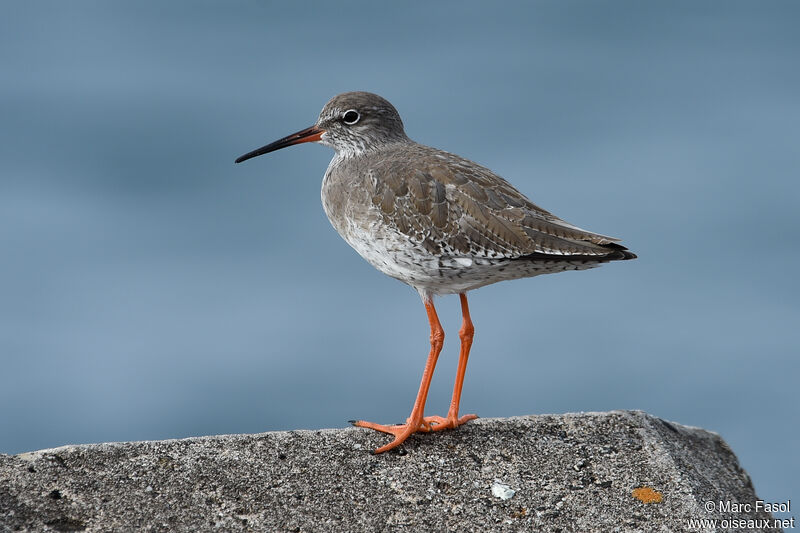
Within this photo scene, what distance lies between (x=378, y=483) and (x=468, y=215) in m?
2.67

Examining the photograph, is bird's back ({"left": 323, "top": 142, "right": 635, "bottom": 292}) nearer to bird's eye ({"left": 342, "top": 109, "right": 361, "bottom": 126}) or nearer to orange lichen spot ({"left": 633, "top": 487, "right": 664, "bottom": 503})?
bird's eye ({"left": 342, "top": 109, "right": 361, "bottom": 126})

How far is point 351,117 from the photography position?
32.3ft

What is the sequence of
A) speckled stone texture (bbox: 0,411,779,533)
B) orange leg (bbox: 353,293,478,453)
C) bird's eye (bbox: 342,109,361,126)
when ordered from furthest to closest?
bird's eye (bbox: 342,109,361,126) → orange leg (bbox: 353,293,478,453) → speckled stone texture (bbox: 0,411,779,533)

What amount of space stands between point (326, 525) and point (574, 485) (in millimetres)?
2078

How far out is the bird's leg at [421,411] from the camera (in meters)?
7.88

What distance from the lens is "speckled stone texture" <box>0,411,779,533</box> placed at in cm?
654

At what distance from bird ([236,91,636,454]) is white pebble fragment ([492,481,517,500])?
1057mm

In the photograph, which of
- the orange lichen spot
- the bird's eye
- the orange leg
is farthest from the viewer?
the bird's eye

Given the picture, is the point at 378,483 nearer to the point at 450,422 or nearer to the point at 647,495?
the point at 450,422

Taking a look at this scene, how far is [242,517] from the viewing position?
6539 mm

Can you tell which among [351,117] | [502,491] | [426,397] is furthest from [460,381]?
[351,117]

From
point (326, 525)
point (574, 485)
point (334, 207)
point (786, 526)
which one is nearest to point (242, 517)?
Answer: point (326, 525)

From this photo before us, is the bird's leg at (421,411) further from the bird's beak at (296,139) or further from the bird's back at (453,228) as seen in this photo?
the bird's beak at (296,139)

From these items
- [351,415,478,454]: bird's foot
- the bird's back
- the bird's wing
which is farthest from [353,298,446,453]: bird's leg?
the bird's wing
